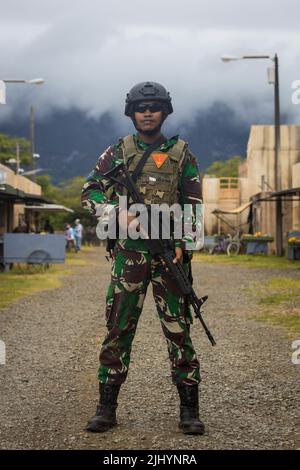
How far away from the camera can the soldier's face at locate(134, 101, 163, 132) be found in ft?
15.4

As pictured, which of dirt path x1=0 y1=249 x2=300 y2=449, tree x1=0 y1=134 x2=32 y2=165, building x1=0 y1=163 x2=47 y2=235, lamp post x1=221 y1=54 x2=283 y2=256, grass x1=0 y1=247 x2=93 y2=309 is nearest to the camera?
dirt path x1=0 y1=249 x2=300 y2=449

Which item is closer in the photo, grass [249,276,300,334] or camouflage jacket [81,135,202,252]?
camouflage jacket [81,135,202,252]

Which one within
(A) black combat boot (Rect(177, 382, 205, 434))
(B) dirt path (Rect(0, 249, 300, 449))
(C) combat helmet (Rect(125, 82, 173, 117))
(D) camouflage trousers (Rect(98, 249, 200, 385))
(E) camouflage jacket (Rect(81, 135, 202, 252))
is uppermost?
(C) combat helmet (Rect(125, 82, 173, 117))

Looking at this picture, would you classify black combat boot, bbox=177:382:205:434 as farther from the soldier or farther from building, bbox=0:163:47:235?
building, bbox=0:163:47:235

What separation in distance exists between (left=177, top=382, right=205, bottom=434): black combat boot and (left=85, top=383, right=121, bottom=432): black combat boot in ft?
1.27

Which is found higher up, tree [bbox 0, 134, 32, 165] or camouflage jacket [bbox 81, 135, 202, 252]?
tree [bbox 0, 134, 32, 165]

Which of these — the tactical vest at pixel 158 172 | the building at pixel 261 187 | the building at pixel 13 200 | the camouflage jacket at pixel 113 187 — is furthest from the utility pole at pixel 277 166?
the tactical vest at pixel 158 172

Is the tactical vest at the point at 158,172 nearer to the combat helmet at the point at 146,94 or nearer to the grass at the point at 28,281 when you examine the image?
the combat helmet at the point at 146,94

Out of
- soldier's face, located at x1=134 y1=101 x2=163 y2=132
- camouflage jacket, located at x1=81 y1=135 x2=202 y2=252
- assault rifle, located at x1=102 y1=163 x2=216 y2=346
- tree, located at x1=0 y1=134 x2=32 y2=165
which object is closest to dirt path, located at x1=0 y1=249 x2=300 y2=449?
assault rifle, located at x1=102 y1=163 x2=216 y2=346

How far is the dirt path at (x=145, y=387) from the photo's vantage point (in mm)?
4379

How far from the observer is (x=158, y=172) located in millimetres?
4629
